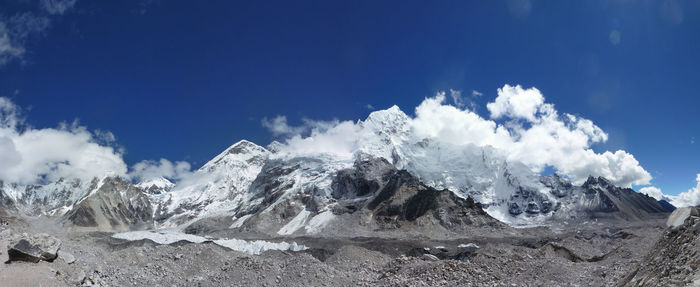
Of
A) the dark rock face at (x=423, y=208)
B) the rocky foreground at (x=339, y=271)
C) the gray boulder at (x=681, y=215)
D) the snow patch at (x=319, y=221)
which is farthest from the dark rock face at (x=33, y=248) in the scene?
the snow patch at (x=319, y=221)

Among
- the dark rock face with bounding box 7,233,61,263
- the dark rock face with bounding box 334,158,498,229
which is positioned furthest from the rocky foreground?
the dark rock face with bounding box 334,158,498,229

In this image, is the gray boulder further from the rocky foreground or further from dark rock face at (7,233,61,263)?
dark rock face at (7,233,61,263)

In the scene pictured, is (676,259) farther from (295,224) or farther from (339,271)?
(295,224)

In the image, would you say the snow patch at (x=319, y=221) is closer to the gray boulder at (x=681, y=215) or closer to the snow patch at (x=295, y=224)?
the snow patch at (x=295, y=224)

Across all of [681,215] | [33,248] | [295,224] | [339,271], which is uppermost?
[295,224]

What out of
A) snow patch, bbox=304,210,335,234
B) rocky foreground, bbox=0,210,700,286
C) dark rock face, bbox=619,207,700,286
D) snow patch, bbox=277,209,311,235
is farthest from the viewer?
snow patch, bbox=277,209,311,235

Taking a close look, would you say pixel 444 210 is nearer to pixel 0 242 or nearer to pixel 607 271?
pixel 607 271

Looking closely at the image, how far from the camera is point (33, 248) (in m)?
26.1

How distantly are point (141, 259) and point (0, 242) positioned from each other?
21415 mm

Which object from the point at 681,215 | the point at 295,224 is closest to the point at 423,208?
the point at 295,224

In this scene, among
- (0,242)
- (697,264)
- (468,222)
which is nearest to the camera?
(697,264)

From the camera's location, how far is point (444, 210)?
534 ft

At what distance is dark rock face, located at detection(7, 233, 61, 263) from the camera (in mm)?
25312

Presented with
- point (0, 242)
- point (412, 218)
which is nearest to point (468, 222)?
point (412, 218)
